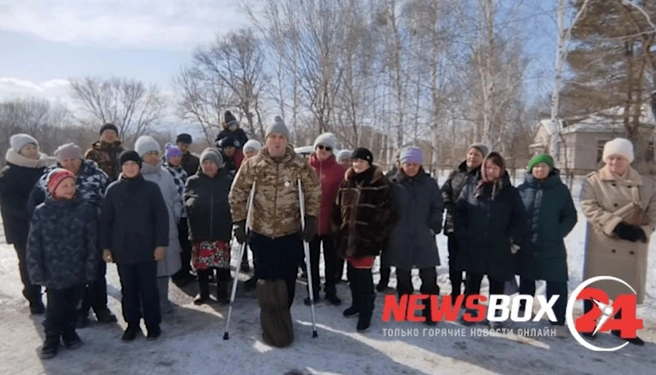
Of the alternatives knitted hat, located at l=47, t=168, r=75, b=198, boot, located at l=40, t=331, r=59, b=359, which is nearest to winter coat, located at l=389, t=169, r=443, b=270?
knitted hat, located at l=47, t=168, r=75, b=198

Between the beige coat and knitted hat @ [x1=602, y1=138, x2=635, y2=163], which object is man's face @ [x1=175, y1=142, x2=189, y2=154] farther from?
knitted hat @ [x1=602, y1=138, x2=635, y2=163]

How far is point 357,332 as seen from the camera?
432 centimetres

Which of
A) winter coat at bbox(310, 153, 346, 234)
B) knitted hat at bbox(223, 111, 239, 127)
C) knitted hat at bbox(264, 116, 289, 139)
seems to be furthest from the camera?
knitted hat at bbox(223, 111, 239, 127)

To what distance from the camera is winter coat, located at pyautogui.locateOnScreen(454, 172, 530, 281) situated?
429 centimetres

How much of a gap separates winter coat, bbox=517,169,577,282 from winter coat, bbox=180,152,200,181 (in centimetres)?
451

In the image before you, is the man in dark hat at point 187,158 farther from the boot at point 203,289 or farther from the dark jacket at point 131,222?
the dark jacket at point 131,222

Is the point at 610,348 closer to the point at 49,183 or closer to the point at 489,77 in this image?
the point at 49,183

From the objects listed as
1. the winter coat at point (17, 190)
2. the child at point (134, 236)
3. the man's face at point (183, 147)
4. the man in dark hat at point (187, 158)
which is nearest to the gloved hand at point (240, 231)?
the child at point (134, 236)

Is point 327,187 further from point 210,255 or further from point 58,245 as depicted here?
point 58,245

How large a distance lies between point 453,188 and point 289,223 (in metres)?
1.90

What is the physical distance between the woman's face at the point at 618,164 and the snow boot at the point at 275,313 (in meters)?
3.33

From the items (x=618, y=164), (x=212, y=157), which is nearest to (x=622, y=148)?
(x=618, y=164)

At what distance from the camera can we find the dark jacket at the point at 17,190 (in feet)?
15.3

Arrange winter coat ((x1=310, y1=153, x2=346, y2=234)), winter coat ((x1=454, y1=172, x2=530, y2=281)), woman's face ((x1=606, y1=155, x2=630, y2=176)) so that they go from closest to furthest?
woman's face ((x1=606, y1=155, x2=630, y2=176)), winter coat ((x1=454, y1=172, x2=530, y2=281)), winter coat ((x1=310, y1=153, x2=346, y2=234))
